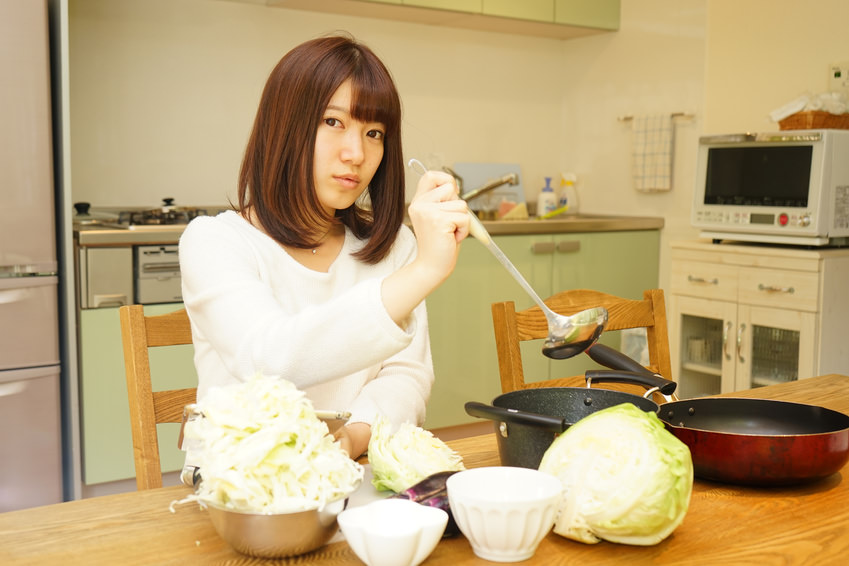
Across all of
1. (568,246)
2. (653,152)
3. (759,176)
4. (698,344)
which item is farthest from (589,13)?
(698,344)

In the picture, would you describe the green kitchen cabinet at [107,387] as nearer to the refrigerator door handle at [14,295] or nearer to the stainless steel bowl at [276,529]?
the refrigerator door handle at [14,295]

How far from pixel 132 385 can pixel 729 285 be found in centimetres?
221

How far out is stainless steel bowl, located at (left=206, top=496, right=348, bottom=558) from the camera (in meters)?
0.73

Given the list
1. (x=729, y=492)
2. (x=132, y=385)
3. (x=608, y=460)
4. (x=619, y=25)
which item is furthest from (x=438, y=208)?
(x=619, y=25)

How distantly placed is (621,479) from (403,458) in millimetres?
233

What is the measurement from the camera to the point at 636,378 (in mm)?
1070

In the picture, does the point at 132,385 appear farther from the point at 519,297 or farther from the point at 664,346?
the point at 519,297

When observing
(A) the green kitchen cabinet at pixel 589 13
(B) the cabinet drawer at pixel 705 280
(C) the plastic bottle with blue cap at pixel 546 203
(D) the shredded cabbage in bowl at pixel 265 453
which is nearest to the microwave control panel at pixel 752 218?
(B) the cabinet drawer at pixel 705 280

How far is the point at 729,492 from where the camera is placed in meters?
0.97

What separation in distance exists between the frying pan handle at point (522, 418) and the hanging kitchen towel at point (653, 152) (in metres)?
2.82

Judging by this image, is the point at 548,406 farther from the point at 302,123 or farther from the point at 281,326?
the point at 302,123

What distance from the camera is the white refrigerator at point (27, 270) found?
228cm

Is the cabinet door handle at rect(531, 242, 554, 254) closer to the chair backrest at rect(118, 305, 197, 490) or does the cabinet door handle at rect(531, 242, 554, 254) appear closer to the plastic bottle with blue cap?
the plastic bottle with blue cap

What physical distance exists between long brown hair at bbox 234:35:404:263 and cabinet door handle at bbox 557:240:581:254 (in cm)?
200
